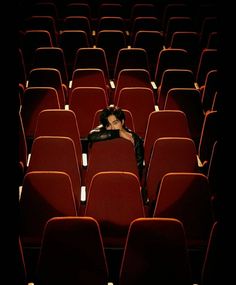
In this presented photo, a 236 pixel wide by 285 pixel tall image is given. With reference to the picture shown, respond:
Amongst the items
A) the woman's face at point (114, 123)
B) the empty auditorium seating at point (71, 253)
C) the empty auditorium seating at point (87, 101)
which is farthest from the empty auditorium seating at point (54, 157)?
the empty auditorium seating at point (87, 101)

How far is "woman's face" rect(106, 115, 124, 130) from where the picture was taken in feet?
11.7

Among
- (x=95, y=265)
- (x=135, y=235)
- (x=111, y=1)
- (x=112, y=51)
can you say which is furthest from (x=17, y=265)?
(x=111, y=1)

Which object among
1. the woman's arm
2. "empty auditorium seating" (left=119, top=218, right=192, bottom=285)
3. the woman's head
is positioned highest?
the woman's head

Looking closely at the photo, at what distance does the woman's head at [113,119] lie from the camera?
140 inches

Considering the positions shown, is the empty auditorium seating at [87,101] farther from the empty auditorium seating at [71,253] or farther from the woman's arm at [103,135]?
the empty auditorium seating at [71,253]

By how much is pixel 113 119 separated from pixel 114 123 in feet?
0.10

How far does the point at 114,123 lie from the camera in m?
3.57

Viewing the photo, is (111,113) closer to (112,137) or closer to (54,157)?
(112,137)

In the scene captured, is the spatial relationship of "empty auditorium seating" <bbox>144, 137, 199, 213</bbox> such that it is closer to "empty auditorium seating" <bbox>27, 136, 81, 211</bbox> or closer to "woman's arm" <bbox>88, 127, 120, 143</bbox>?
"woman's arm" <bbox>88, 127, 120, 143</bbox>

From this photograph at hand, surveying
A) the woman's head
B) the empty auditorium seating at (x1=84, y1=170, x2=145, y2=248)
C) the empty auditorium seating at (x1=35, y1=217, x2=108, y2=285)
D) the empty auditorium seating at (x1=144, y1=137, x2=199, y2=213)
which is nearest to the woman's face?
the woman's head

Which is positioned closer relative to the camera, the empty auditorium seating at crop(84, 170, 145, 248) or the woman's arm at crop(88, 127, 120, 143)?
the empty auditorium seating at crop(84, 170, 145, 248)

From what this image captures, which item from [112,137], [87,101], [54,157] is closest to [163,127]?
[112,137]

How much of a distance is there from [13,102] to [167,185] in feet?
3.39

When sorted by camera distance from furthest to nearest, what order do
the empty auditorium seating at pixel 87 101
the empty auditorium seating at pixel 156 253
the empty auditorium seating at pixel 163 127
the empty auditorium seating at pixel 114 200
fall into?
the empty auditorium seating at pixel 87 101, the empty auditorium seating at pixel 163 127, the empty auditorium seating at pixel 114 200, the empty auditorium seating at pixel 156 253
